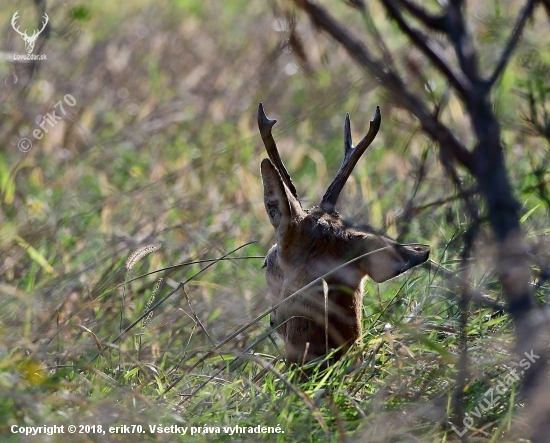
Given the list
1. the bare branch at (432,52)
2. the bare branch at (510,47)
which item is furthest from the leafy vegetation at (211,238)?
the bare branch at (510,47)

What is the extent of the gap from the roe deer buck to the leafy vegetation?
5.1 inches

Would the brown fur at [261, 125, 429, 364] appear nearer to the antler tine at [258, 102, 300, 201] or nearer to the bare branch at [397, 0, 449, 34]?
the antler tine at [258, 102, 300, 201]

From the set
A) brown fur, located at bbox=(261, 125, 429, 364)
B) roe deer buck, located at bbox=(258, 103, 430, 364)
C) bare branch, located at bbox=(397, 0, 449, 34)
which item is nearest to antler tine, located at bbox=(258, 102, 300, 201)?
roe deer buck, located at bbox=(258, 103, 430, 364)

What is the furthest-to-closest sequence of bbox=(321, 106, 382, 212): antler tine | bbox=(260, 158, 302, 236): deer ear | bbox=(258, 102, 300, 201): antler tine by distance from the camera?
bbox=(321, 106, 382, 212): antler tine → bbox=(258, 102, 300, 201): antler tine → bbox=(260, 158, 302, 236): deer ear

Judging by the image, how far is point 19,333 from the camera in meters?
3.95

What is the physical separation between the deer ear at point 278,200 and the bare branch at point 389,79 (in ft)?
3.01

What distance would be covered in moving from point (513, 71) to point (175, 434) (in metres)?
6.78

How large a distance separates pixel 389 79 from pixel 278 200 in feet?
3.69

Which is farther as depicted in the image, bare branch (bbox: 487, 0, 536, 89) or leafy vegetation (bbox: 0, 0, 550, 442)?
leafy vegetation (bbox: 0, 0, 550, 442)

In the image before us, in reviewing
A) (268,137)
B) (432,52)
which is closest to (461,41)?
(432,52)

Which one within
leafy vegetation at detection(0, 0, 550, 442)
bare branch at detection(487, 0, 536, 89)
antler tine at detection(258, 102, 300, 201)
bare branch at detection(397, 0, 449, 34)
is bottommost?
leafy vegetation at detection(0, 0, 550, 442)

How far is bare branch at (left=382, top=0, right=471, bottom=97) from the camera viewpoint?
106 inches

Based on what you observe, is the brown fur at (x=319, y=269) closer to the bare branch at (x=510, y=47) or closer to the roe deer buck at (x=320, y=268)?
the roe deer buck at (x=320, y=268)

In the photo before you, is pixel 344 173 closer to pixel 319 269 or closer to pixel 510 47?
pixel 319 269
